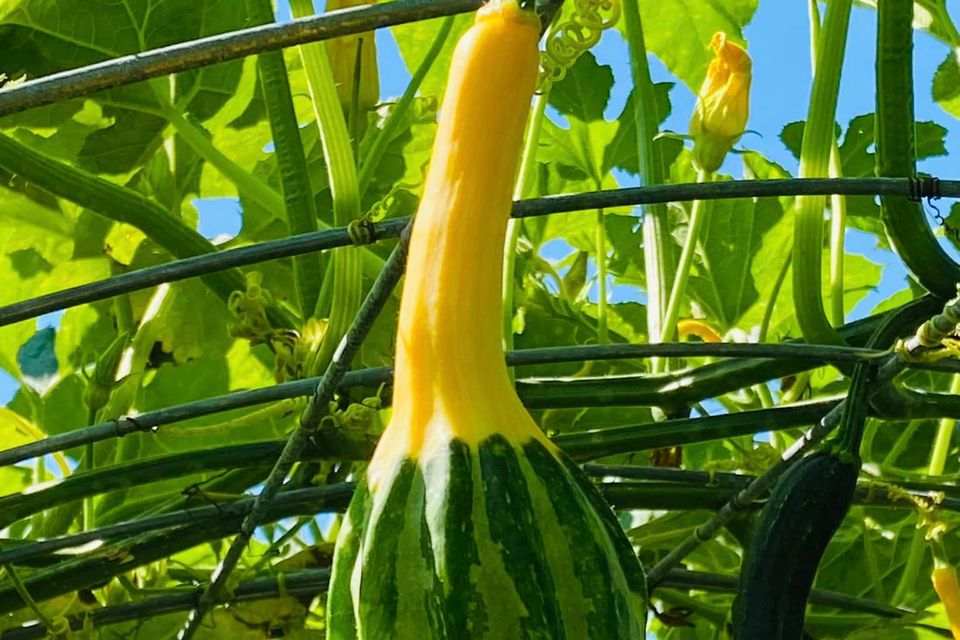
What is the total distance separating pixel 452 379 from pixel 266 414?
53 centimetres

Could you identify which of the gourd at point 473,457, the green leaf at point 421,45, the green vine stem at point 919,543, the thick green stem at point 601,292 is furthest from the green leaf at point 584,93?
the gourd at point 473,457

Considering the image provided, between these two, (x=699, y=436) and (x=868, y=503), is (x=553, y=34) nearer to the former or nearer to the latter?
(x=699, y=436)

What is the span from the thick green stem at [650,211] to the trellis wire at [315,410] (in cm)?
39

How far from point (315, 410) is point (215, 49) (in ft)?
1.13

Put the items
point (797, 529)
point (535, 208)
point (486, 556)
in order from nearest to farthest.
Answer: point (486, 556) < point (535, 208) < point (797, 529)

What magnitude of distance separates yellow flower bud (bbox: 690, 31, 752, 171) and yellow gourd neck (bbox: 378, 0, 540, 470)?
0.67 meters

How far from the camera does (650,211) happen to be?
4.28 ft

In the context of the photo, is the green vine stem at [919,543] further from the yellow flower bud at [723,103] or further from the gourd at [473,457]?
the gourd at [473,457]

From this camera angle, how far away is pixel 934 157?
1.71 metres

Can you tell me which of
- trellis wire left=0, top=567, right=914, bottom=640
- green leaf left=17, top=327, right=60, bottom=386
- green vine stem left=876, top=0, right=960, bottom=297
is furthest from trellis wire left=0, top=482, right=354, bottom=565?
green leaf left=17, top=327, right=60, bottom=386

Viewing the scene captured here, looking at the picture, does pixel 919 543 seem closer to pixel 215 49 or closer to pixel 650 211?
pixel 650 211

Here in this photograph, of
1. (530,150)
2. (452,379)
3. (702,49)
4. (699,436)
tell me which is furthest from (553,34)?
(702,49)

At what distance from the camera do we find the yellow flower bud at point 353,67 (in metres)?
1.26

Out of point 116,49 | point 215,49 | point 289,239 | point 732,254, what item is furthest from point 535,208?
point 732,254
